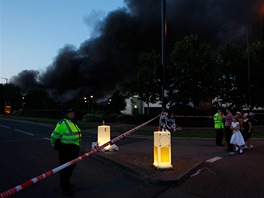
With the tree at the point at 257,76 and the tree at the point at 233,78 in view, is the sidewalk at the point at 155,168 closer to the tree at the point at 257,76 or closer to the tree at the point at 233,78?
the tree at the point at 233,78

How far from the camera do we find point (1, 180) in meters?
6.09

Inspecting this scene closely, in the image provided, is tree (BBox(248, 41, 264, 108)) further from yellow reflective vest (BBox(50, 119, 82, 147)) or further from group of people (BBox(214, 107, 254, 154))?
yellow reflective vest (BBox(50, 119, 82, 147))

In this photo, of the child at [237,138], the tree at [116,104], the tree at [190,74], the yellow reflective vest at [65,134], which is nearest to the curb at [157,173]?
the yellow reflective vest at [65,134]

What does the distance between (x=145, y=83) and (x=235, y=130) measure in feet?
65.8

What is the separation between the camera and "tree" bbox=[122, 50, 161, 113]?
29.7m

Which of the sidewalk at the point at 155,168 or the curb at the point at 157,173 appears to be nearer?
the curb at the point at 157,173

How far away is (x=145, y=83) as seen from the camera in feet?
97.7

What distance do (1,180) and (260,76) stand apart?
1095 inches

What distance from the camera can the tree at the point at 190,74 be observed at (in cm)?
2653

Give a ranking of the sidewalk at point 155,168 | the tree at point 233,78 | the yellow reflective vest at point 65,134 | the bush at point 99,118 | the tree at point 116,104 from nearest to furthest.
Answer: the yellow reflective vest at point 65,134, the sidewalk at point 155,168, the tree at point 233,78, the bush at point 99,118, the tree at point 116,104

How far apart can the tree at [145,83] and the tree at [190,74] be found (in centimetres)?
Answer: 246

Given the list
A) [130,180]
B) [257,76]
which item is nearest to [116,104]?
[257,76]

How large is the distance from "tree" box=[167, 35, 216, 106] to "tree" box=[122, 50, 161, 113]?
246 cm

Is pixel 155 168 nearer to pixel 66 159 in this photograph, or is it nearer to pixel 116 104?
pixel 66 159
